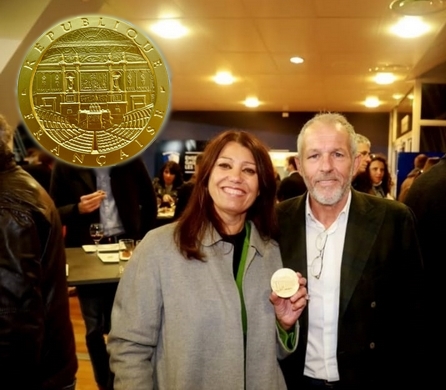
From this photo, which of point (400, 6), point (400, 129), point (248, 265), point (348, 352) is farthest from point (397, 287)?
point (400, 129)

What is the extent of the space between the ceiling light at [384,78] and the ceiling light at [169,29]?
337 centimetres

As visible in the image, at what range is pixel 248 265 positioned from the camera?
173cm

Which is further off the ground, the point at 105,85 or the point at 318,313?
the point at 105,85

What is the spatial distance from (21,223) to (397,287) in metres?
1.40

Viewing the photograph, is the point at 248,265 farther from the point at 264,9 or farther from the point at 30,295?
the point at 264,9

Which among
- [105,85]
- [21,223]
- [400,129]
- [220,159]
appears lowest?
[21,223]

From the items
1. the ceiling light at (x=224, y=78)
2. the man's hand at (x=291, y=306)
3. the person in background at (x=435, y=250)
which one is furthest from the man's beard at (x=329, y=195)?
the ceiling light at (x=224, y=78)

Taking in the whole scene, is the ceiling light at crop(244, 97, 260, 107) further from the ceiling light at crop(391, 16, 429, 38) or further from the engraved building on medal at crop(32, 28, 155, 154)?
the engraved building on medal at crop(32, 28, 155, 154)

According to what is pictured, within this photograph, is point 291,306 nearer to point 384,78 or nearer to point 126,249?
point 126,249

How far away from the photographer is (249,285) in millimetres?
1707

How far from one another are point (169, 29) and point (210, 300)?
13.1 ft

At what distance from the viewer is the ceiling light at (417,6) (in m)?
4.02

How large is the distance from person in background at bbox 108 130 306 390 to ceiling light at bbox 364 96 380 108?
27.8 ft

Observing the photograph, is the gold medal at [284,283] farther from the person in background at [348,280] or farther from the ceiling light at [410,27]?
the ceiling light at [410,27]
